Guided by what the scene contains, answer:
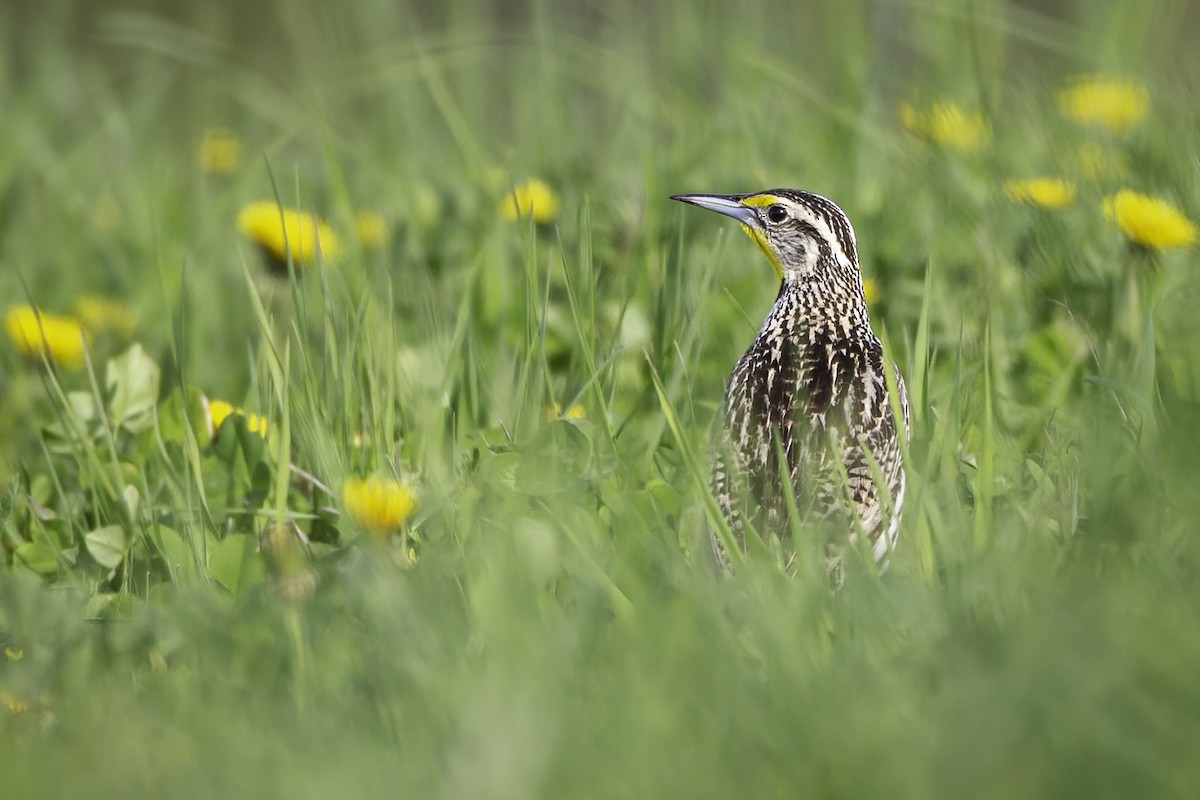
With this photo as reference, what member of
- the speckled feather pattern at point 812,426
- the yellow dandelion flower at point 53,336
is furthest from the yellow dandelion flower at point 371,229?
the speckled feather pattern at point 812,426

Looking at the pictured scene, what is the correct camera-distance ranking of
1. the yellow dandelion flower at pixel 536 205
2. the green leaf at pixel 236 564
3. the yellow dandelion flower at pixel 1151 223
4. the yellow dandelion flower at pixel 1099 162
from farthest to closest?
1. the yellow dandelion flower at pixel 536 205
2. the yellow dandelion flower at pixel 1099 162
3. the yellow dandelion flower at pixel 1151 223
4. the green leaf at pixel 236 564

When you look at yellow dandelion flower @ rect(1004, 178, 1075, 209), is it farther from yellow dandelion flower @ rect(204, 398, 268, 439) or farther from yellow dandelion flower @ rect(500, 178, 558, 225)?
yellow dandelion flower @ rect(204, 398, 268, 439)

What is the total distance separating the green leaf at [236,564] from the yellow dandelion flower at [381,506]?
11.7 inches

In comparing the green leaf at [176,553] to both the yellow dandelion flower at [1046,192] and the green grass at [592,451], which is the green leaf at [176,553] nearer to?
the green grass at [592,451]

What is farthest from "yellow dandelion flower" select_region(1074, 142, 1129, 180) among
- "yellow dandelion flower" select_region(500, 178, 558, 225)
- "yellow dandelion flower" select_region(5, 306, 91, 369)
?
"yellow dandelion flower" select_region(5, 306, 91, 369)

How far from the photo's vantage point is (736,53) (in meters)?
6.42

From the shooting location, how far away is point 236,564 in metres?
3.45

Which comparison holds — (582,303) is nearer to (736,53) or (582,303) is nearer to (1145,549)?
(1145,549)

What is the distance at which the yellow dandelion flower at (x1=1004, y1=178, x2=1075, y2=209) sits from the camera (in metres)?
4.84

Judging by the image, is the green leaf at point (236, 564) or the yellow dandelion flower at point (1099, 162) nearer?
the green leaf at point (236, 564)

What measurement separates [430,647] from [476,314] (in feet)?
7.87

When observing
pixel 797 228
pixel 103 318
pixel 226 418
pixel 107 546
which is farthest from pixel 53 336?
pixel 797 228

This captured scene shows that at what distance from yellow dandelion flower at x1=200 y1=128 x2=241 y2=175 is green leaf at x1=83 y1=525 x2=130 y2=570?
3554 mm

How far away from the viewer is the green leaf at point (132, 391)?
433 cm
